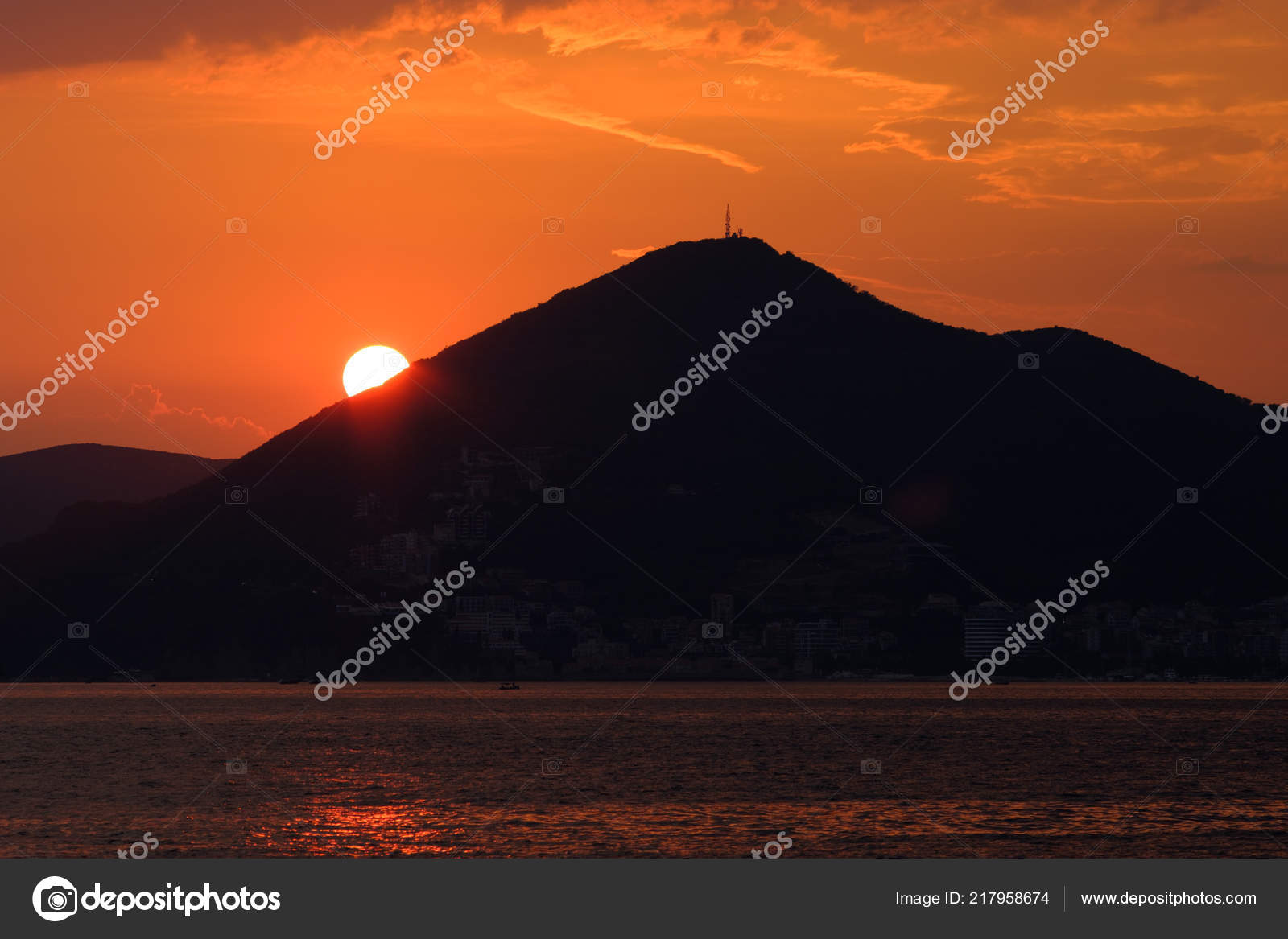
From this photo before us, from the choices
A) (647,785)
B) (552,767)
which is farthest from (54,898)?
(552,767)

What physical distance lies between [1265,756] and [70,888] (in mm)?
81564

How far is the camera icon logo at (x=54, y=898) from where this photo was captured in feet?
78.3

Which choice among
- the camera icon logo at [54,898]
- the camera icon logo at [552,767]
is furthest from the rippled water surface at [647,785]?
the camera icon logo at [54,898]

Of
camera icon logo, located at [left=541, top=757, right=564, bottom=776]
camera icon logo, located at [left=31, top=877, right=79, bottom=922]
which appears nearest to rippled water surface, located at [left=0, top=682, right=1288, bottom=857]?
camera icon logo, located at [left=541, top=757, right=564, bottom=776]

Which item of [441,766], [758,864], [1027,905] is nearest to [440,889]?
[758,864]

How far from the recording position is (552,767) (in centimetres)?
7506

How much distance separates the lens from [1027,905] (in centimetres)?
2580

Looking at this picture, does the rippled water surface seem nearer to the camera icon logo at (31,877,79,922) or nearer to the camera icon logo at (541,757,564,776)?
the camera icon logo at (541,757,564,776)

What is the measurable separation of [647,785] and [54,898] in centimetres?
4490

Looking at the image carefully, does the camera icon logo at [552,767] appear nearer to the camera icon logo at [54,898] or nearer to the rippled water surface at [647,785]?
the rippled water surface at [647,785]

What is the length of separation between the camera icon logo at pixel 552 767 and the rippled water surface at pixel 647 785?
24cm

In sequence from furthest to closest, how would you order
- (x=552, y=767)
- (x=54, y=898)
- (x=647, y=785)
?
(x=552, y=767)
(x=647, y=785)
(x=54, y=898)

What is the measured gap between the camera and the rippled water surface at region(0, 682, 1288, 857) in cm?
5081

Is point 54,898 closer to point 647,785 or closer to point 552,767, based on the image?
point 647,785
